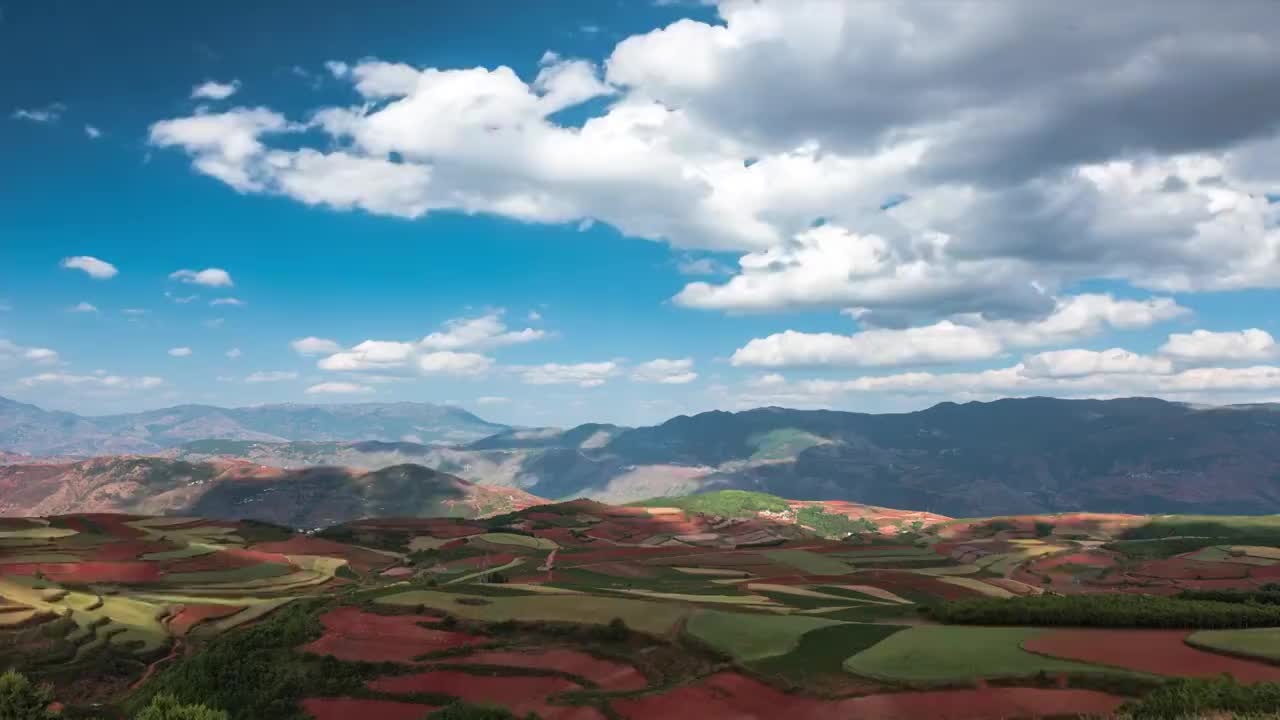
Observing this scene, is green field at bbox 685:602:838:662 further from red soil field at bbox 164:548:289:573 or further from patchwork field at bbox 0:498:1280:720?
red soil field at bbox 164:548:289:573

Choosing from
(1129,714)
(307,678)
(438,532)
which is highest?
(1129,714)

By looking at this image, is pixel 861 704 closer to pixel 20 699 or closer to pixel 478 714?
pixel 478 714

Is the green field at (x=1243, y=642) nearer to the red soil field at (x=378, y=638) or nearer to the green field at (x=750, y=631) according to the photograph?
the green field at (x=750, y=631)

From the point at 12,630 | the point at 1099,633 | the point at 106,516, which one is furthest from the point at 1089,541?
the point at 106,516

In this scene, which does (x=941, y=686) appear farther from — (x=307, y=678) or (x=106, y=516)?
(x=106, y=516)

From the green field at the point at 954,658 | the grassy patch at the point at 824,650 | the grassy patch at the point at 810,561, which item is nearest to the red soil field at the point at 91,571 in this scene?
the grassy patch at the point at 824,650

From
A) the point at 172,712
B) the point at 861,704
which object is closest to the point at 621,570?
the point at 861,704
